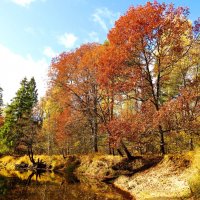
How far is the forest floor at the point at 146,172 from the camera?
1760cm

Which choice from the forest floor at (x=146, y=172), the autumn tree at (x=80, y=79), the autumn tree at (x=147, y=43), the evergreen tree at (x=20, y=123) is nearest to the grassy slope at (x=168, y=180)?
the forest floor at (x=146, y=172)

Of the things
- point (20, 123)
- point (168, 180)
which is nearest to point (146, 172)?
point (168, 180)

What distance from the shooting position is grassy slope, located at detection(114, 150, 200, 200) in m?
16.9

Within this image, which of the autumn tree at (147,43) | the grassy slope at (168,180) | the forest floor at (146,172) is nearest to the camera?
the grassy slope at (168,180)

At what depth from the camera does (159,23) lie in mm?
24766

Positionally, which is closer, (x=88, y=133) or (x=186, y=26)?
(x=186, y=26)

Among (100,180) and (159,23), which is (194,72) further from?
(100,180)

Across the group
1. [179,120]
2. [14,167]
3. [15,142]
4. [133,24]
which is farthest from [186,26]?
[15,142]

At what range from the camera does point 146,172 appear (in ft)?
81.9

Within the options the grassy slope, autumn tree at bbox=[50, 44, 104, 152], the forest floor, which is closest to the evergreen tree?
the forest floor

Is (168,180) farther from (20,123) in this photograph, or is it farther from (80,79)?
(20,123)

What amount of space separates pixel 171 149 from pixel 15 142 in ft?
96.3

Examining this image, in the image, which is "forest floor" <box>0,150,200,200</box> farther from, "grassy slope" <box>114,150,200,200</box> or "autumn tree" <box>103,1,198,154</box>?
"autumn tree" <box>103,1,198,154</box>

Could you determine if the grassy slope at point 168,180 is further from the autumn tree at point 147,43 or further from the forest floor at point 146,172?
the autumn tree at point 147,43
